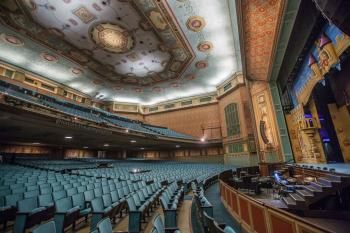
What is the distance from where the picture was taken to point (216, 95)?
15.2 meters

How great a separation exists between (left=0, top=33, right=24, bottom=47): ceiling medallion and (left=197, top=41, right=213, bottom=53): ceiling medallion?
28.3 ft

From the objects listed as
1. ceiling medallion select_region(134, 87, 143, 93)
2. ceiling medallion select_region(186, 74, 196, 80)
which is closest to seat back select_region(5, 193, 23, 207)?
ceiling medallion select_region(186, 74, 196, 80)

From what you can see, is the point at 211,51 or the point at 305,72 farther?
the point at 211,51

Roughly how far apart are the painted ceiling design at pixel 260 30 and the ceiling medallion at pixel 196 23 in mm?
2283

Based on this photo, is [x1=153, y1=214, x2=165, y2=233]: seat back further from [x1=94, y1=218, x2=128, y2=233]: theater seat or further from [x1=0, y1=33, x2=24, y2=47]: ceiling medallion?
[x1=0, y1=33, x2=24, y2=47]: ceiling medallion

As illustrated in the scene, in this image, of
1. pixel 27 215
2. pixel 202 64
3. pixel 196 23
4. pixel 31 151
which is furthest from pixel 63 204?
pixel 31 151

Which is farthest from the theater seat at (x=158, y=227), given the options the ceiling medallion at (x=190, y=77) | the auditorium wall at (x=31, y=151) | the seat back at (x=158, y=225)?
the auditorium wall at (x=31, y=151)

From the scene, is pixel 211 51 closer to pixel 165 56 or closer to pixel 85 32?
pixel 165 56

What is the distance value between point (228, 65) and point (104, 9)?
25.2 ft

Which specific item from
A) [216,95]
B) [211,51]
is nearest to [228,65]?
[211,51]

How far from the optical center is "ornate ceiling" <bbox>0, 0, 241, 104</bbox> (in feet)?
22.7

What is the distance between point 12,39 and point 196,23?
844 centimetres

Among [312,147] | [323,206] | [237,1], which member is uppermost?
[237,1]

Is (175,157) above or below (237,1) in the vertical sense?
below
